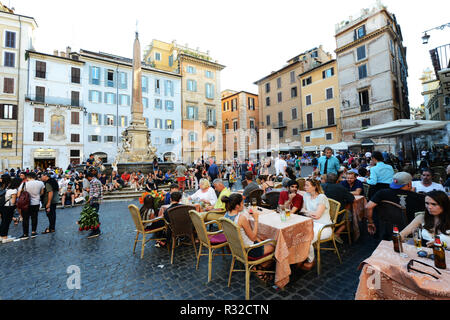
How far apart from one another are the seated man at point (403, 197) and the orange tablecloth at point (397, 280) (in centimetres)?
146

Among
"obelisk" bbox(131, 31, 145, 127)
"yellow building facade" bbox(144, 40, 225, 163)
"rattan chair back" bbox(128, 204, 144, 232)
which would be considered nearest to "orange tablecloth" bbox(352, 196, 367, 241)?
"rattan chair back" bbox(128, 204, 144, 232)

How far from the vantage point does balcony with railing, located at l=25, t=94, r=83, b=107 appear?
74.9 feet

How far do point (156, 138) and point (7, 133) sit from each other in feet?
49.3

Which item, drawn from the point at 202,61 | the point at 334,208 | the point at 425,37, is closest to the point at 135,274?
the point at 334,208

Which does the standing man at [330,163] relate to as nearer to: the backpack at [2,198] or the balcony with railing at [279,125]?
the backpack at [2,198]

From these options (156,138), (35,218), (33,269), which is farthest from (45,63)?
(33,269)

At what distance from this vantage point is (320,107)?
27000 millimetres

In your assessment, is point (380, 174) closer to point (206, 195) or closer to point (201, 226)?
point (206, 195)

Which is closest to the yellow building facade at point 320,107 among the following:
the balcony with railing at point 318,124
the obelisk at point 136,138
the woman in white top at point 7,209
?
the balcony with railing at point 318,124

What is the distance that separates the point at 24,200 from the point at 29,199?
0.40 ft

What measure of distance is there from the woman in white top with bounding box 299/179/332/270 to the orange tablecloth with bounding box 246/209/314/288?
0.26 meters

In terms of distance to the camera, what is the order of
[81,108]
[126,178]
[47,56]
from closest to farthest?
1. [126,178]
2. [47,56]
3. [81,108]

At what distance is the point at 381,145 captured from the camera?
20141mm
